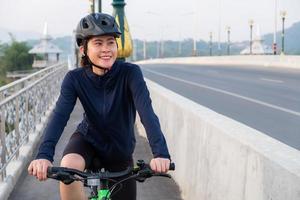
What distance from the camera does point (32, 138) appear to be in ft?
32.8

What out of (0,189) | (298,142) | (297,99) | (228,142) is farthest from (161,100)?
(297,99)

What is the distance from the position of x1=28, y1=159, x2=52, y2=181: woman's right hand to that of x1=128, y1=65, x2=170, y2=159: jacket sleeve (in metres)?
0.60

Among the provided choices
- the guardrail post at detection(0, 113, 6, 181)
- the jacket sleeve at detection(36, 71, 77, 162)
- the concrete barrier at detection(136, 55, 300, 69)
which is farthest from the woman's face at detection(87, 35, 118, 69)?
the concrete barrier at detection(136, 55, 300, 69)

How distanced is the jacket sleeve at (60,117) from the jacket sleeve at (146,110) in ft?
1.23

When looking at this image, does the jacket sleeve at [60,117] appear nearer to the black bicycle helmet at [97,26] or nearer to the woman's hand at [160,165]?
the black bicycle helmet at [97,26]

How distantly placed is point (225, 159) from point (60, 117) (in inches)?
68.1

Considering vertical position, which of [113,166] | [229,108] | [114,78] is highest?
[114,78]

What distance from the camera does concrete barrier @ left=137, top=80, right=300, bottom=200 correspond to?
3.35 meters

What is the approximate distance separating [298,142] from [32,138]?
15.5 feet

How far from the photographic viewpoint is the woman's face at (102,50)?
10.6 feet

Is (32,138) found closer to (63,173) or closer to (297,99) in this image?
(63,173)

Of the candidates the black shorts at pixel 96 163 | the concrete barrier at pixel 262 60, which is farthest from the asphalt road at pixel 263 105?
the concrete barrier at pixel 262 60

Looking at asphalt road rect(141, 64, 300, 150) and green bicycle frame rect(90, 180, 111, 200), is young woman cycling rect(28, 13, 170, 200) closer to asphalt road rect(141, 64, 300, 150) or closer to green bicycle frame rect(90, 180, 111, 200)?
green bicycle frame rect(90, 180, 111, 200)

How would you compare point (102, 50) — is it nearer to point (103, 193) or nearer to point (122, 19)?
point (103, 193)
